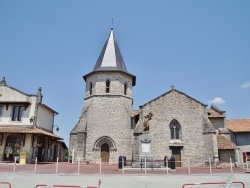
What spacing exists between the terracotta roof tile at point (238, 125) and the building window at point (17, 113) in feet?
90.7

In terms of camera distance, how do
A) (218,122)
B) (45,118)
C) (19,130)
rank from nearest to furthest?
(19,130) → (45,118) → (218,122)

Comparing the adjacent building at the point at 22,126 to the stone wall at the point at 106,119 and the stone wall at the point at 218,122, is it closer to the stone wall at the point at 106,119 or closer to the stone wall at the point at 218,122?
the stone wall at the point at 106,119

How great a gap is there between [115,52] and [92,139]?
1305 centimetres

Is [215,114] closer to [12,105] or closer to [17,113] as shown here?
[17,113]

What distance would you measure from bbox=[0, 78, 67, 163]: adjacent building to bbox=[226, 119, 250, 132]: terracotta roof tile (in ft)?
79.5

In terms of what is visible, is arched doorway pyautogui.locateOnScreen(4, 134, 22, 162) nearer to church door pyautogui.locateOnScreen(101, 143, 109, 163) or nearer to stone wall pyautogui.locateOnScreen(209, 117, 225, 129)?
church door pyautogui.locateOnScreen(101, 143, 109, 163)

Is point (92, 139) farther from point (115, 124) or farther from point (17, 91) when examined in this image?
point (17, 91)

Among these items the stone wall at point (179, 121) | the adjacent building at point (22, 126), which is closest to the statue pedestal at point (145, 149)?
the stone wall at point (179, 121)

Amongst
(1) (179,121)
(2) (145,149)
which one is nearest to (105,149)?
(2) (145,149)

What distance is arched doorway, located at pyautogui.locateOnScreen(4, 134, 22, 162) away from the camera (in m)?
25.1

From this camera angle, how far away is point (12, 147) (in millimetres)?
25469

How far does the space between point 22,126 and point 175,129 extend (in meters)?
17.8

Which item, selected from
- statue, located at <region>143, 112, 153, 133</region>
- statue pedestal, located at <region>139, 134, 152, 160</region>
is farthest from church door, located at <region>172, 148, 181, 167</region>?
statue pedestal, located at <region>139, 134, 152, 160</region>

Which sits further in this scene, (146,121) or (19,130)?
(146,121)
